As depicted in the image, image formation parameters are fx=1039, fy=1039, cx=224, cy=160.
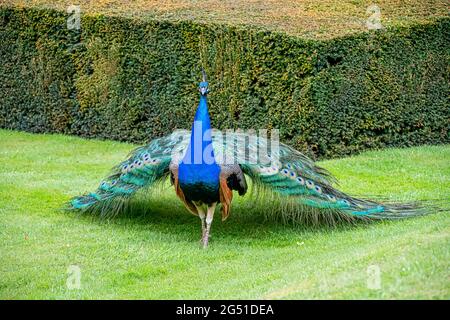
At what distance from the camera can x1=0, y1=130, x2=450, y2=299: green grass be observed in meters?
7.34

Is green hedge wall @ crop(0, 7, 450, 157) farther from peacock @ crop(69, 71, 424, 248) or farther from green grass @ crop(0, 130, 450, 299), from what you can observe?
peacock @ crop(69, 71, 424, 248)

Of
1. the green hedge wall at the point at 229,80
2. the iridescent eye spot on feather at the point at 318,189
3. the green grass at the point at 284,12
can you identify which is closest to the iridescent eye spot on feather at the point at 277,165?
the iridescent eye spot on feather at the point at 318,189

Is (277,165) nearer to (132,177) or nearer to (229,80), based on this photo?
(132,177)

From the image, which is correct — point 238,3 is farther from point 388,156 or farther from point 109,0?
point 388,156

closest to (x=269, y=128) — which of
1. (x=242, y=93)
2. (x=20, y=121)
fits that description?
(x=242, y=93)

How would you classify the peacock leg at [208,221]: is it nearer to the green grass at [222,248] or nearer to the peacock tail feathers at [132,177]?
the green grass at [222,248]

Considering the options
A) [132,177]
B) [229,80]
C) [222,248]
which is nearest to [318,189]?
[222,248]

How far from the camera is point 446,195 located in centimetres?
1071

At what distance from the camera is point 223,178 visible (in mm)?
8875

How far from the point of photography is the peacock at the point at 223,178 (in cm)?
882

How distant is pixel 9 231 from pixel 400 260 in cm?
413

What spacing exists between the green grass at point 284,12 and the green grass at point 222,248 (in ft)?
6.03

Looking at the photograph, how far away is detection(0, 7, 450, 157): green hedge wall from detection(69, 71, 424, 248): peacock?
2835 mm

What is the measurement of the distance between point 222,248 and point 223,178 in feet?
2.55
